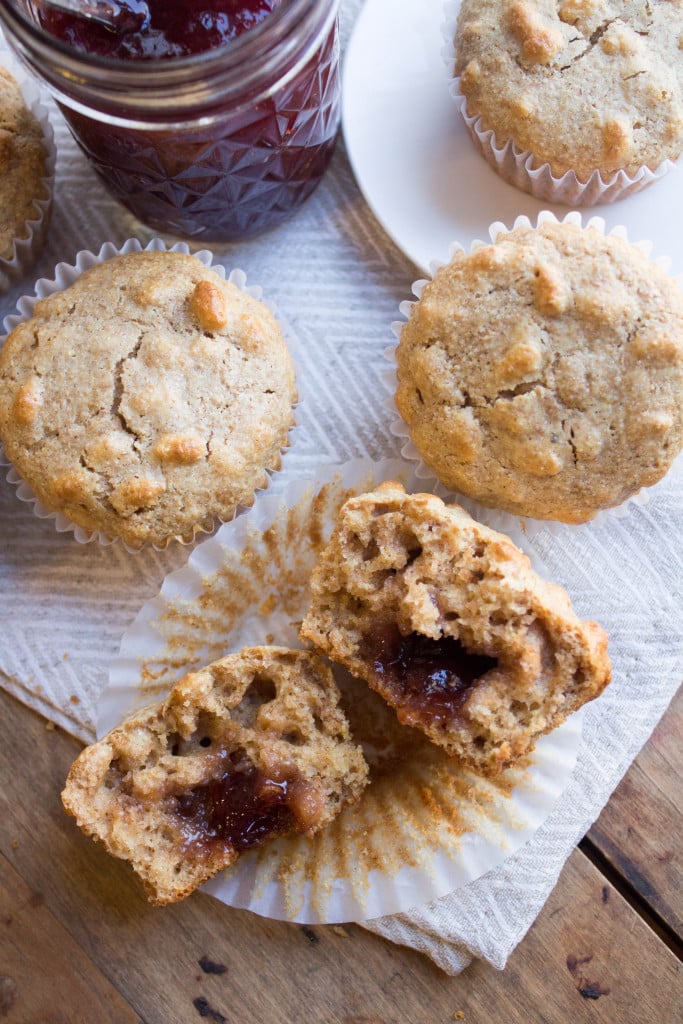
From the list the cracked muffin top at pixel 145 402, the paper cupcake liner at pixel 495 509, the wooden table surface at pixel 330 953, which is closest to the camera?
the cracked muffin top at pixel 145 402

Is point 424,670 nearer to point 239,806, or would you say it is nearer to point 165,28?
point 239,806

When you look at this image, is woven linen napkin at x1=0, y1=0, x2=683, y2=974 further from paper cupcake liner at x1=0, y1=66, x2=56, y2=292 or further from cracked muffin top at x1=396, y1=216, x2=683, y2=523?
cracked muffin top at x1=396, y1=216, x2=683, y2=523

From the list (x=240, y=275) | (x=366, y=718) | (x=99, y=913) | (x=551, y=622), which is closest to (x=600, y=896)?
(x=366, y=718)

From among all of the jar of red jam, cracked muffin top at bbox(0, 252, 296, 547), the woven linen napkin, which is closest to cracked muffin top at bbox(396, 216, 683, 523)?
the woven linen napkin

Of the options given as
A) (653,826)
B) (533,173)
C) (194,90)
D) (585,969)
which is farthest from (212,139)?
(585,969)

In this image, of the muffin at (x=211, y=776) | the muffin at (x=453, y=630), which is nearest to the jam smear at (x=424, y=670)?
the muffin at (x=453, y=630)

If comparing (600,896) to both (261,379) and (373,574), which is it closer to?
(373,574)

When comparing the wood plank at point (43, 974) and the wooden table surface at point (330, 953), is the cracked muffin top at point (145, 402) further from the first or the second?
the wood plank at point (43, 974)
